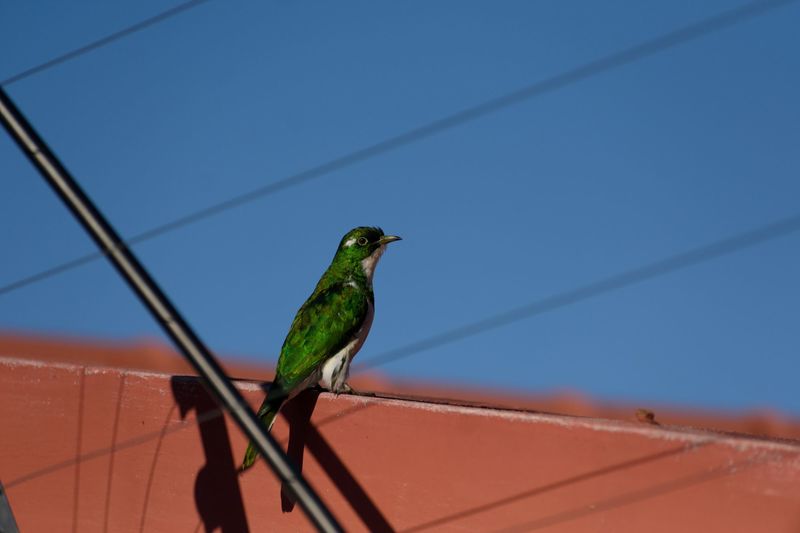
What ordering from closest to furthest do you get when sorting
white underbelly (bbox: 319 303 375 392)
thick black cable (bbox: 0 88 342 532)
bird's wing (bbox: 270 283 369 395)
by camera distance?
thick black cable (bbox: 0 88 342 532)
bird's wing (bbox: 270 283 369 395)
white underbelly (bbox: 319 303 375 392)

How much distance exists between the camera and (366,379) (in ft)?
27.3

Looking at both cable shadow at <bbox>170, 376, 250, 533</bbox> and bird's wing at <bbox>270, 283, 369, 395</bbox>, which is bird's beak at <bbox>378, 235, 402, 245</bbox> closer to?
bird's wing at <bbox>270, 283, 369, 395</bbox>

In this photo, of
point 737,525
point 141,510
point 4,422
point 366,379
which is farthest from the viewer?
point 366,379

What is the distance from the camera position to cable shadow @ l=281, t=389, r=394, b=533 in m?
4.04

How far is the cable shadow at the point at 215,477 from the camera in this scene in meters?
4.29

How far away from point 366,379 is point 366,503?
14.0 feet

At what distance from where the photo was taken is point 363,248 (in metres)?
6.14

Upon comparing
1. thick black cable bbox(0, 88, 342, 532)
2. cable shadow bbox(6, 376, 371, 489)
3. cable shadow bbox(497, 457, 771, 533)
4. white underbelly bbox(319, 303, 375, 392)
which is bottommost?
cable shadow bbox(497, 457, 771, 533)

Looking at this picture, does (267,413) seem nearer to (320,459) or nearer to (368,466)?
(320,459)

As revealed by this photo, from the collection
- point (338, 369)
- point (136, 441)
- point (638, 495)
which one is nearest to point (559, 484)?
point (638, 495)

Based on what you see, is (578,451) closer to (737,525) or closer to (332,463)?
(737,525)

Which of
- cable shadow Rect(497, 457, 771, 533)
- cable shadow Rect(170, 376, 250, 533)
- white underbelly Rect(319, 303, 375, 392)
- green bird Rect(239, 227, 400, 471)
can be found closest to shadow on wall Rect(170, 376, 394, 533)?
cable shadow Rect(170, 376, 250, 533)

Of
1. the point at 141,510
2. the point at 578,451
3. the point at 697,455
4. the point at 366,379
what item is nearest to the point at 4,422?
the point at 141,510

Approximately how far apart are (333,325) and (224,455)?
3.85 ft
